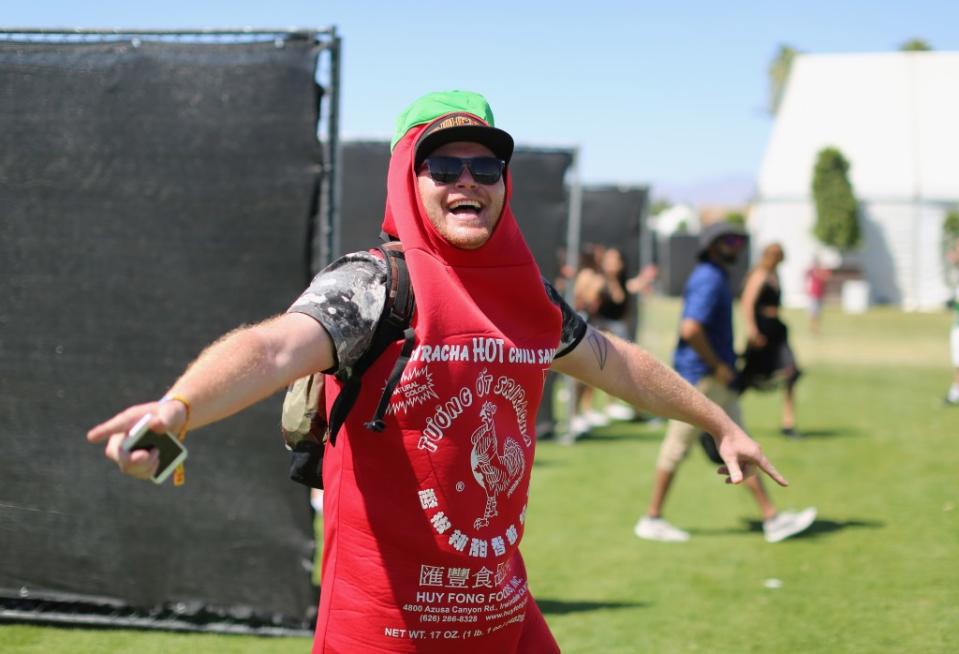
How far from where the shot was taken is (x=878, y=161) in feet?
164

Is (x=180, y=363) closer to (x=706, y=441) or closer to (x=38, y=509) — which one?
(x=38, y=509)

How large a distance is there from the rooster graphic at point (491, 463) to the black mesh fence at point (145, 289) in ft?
8.38

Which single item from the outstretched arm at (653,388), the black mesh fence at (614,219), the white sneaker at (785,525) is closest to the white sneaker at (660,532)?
the white sneaker at (785,525)

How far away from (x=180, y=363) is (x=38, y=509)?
100cm

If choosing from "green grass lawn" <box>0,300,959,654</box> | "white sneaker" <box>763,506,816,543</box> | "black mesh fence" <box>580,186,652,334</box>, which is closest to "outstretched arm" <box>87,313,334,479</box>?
"green grass lawn" <box>0,300,959,654</box>

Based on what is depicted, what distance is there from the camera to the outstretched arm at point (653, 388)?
11.5ft

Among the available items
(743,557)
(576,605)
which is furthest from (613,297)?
(576,605)

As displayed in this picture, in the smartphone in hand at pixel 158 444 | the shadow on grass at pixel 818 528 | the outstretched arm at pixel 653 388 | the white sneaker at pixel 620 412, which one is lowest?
the white sneaker at pixel 620 412

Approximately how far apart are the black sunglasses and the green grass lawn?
3.24m

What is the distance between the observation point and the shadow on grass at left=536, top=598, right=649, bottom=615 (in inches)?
250

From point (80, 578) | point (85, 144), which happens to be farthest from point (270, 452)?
point (85, 144)

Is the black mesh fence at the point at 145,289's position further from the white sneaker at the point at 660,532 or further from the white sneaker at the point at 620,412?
the white sneaker at the point at 620,412

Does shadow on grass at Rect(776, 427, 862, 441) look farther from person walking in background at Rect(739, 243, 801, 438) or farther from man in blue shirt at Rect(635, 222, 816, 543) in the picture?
man in blue shirt at Rect(635, 222, 816, 543)

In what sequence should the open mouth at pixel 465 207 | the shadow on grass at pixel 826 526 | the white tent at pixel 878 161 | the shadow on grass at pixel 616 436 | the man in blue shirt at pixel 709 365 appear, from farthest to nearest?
the white tent at pixel 878 161, the shadow on grass at pixel 616 436, the shadow on grass at pixel 826 526, the man in blue shirt at pixel 709 365, the open mouth at pixel 465 207
